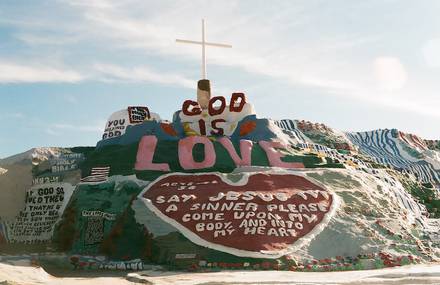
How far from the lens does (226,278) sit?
15852 mm

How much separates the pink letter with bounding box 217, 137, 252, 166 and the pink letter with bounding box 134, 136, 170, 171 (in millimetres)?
3155

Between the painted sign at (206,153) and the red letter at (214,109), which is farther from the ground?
the red letter at (214,109)

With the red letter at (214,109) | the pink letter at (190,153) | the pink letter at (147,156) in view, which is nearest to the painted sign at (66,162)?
the pink letter at (147,156)

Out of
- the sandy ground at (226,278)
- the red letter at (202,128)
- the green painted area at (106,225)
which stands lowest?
the sandy ground at (226,278)

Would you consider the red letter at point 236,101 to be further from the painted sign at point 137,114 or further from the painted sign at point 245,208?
the painted sign at point 245,208

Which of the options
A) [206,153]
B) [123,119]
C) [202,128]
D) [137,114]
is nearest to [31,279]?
[206,153]

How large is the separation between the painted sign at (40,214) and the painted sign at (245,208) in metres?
5.62

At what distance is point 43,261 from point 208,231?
630 cm

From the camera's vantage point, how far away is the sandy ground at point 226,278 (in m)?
14.5

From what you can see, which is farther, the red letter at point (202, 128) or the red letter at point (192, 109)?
the red letter at point (192, 109)

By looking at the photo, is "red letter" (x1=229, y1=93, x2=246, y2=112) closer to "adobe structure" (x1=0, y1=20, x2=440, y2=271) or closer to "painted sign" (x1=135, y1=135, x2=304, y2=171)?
"adobe structure" (x1=0, y1=20, x2=440, y2=271)

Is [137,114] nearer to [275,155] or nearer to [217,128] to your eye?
[217,128]

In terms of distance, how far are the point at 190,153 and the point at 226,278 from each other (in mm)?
11275

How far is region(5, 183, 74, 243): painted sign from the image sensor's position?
25.8 metres
